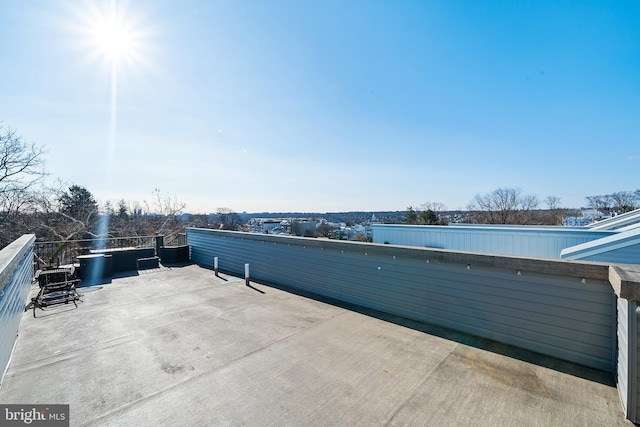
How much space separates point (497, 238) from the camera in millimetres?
8984

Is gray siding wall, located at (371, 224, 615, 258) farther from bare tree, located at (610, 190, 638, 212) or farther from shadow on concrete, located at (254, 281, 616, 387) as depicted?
bare tree, located at (610, 190, 638, 212)

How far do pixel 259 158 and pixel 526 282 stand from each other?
11378 millimetres

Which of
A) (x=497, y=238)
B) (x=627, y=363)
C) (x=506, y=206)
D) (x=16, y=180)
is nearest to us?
(x=627, y=363)

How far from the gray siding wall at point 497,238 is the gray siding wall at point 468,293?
5.55 metres

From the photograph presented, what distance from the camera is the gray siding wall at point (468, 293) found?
3182 millimetres

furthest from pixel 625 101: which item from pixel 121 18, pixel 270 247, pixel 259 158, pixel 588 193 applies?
pixel 588 193

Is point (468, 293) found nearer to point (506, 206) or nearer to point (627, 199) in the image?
point (506, 206)

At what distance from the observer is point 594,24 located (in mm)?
6180

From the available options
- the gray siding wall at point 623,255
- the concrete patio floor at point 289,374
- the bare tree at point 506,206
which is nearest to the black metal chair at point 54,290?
the concrete patio floor at point 289,374

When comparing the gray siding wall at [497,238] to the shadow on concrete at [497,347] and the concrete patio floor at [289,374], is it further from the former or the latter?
the concrete patio floor at [289,374]

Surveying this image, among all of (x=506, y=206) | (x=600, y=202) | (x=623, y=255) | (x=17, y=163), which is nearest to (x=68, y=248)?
(x=17, y=163)

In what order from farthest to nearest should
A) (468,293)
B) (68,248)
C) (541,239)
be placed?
(68,248) → (541,239) → (468,293)

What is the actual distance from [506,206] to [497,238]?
30.8 metres

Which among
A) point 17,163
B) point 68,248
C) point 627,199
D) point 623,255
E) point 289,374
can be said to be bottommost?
point 289,374
